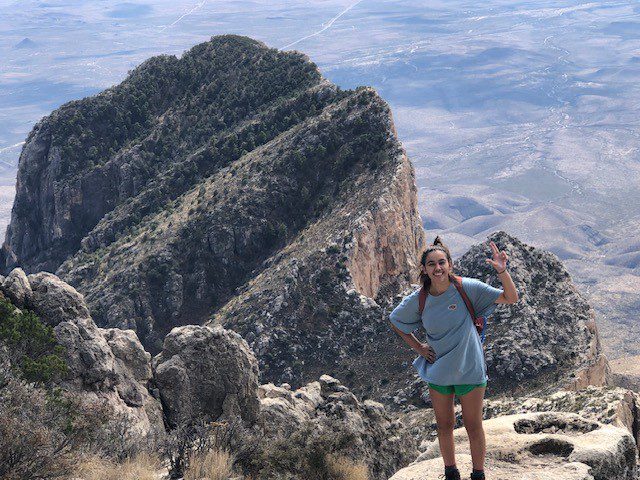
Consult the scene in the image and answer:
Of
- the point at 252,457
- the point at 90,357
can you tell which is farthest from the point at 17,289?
the point at 252,457

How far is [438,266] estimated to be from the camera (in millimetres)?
14266

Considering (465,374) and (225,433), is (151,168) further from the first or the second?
(465,374)

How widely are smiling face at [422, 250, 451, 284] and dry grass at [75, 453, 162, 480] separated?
25.1 feet

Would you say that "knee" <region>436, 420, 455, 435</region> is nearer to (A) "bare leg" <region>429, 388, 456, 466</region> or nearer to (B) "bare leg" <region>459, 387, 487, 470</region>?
(A) "bare leg" <region>429, 388, 456, 466</region>

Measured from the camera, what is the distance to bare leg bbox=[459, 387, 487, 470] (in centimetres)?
1438

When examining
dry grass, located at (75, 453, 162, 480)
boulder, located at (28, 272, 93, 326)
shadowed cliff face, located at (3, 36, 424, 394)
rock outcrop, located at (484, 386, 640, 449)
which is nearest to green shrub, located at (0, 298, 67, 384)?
boulder, located at (28, 272, 93, 326)

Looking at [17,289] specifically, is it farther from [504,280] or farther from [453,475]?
[504,280]

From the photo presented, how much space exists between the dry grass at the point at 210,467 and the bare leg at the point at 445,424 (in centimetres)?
528

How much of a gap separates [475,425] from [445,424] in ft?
1.78

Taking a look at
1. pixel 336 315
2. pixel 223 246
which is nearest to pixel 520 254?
pixel 336 315

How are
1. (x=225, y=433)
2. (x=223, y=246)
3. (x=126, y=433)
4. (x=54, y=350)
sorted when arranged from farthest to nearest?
(x=223, y=246), (x=54, y=350), (x=126, y=433), (x=225, y=433)

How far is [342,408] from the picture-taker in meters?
29.3

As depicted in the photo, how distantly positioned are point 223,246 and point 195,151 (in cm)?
1701

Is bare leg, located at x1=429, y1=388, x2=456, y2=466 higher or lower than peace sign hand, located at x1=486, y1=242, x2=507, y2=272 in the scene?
lower
